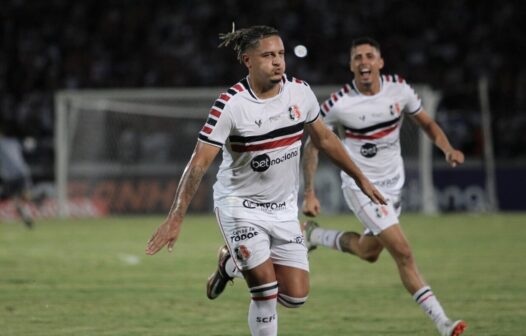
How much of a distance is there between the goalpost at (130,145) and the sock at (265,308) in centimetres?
1937

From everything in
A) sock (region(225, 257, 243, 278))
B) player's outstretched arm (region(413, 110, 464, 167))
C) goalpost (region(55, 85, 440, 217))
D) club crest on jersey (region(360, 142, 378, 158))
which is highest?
player's outstretched arm (region(413, 110, 464, 167))

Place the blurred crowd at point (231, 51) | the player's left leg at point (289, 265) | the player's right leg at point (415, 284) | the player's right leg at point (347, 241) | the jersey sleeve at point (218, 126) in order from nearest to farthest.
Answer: the jersey sleeve at point (218, 126) → the player's left leg at point (289, 265) → the player's right leg at point (415, 284) → the player's right leg at point (347, 241) → the blurred crowd at point (231, 51)

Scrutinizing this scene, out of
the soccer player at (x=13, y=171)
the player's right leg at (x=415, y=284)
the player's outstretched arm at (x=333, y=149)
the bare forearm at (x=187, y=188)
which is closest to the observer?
the bare forearm at (x=187, y=188)

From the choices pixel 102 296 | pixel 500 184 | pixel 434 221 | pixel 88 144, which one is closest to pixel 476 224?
pixel 434 221

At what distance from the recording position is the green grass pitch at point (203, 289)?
934 centimetres

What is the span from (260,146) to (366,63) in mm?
2993

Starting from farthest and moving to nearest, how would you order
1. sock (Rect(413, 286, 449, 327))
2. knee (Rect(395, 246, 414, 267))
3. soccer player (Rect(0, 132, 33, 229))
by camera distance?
soccer player (Rect(0, 132, 33, 229)), knee (Rect(395, 246, 414, 267)), sock (Rect(413, 286, 449, 327))

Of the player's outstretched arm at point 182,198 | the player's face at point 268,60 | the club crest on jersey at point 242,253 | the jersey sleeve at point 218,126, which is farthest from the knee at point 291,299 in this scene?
the player's face at point 268,60

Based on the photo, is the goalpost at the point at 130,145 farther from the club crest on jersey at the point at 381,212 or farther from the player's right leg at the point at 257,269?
the player's right leg at the point at 257,269

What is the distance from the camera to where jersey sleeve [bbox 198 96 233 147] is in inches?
269

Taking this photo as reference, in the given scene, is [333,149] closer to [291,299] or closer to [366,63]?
[291,299]

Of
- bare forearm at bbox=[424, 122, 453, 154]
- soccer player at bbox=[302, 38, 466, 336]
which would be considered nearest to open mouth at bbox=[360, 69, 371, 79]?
soccer player at bbox=[302, 38, 466, 336]

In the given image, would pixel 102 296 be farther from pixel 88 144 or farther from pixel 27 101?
pixel 27 101

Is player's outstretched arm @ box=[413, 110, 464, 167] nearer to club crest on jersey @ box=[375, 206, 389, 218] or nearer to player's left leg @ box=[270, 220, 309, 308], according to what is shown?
club crest on jersey @ box=[375, 206, 389, 218]
